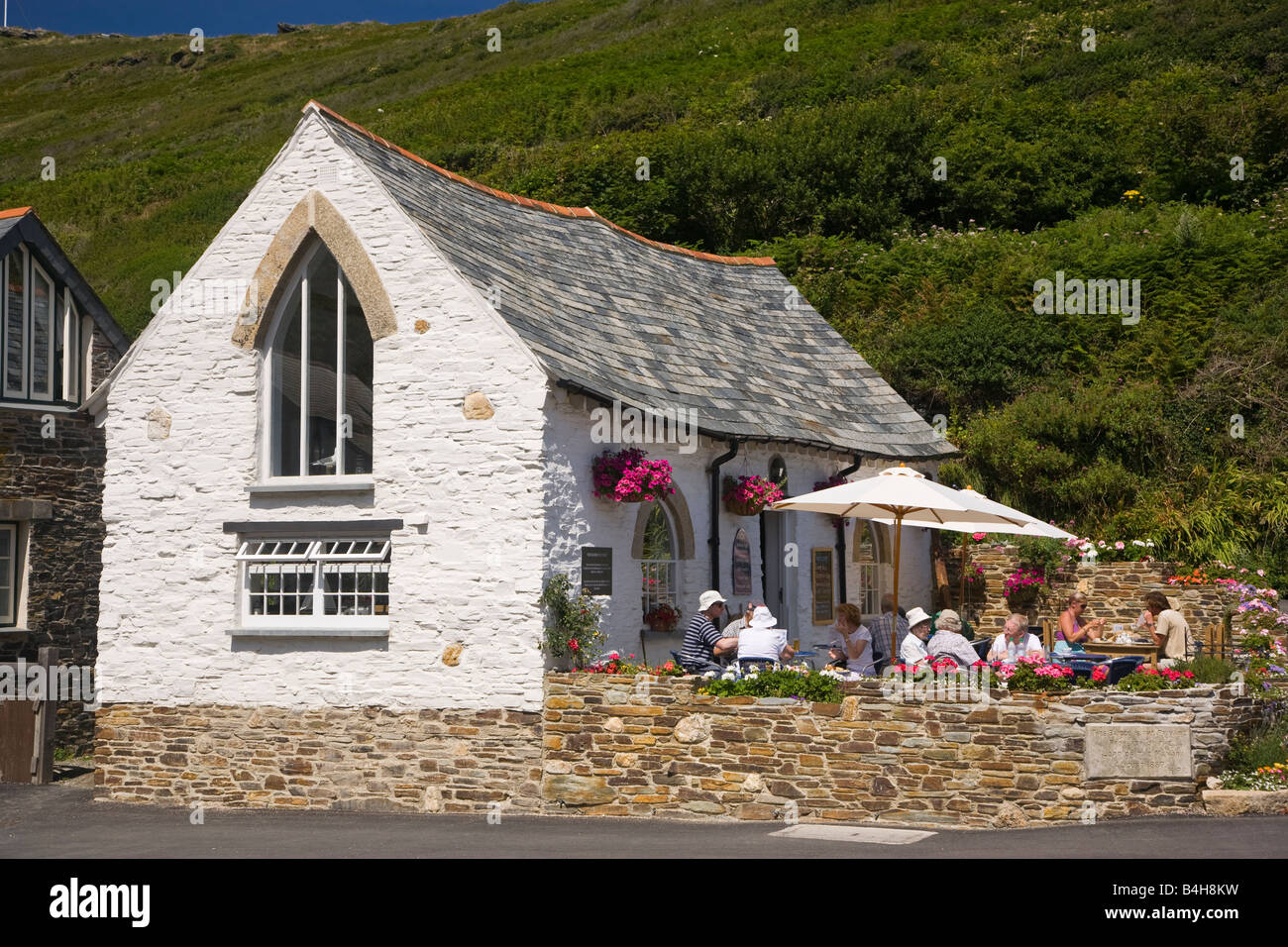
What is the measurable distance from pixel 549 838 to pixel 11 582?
34.1ft

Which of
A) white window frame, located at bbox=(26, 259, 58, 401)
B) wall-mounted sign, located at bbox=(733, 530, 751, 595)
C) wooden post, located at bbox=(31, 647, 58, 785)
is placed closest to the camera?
wall-mounted sign, located at bbox=(733, 530, 751, 595)

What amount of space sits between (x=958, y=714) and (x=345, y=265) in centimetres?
748

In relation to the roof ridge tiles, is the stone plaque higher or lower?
lower

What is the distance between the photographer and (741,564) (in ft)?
54.7

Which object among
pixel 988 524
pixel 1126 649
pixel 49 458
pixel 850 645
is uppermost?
pixel 49 458

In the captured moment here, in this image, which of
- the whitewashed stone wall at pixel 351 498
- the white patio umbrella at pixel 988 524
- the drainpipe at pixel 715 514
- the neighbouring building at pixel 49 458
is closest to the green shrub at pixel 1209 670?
the white patio umbrella at pixel 988 524

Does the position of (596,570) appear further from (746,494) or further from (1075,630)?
(1075,630)

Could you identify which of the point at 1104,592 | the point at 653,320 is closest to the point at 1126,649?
the point at 1104,592

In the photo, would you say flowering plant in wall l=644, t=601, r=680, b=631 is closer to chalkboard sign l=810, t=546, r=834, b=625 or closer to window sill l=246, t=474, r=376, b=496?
window sill l=246, t=474, r=376, b=496

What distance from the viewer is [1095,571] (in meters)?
20.0

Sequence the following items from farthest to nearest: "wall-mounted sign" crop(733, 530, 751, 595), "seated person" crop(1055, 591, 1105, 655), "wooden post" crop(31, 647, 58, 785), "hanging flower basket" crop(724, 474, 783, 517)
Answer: "wooden post" crop(31, 647, 58, 785)
"wall-mounted sign" crop(733, 530, 751, 595)
"hanging flower basket" crop(724, 474, 783, 517)
"seated person" crop(1055, 591, 1105, 655)

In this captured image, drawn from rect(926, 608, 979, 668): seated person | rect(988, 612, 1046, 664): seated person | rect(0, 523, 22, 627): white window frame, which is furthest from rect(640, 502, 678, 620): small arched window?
rect(0, 523, 22, 627): white window frame

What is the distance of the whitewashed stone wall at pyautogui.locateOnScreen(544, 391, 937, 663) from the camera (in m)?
13.4

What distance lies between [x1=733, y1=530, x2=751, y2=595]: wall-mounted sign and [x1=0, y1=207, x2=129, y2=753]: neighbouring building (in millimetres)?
8783
